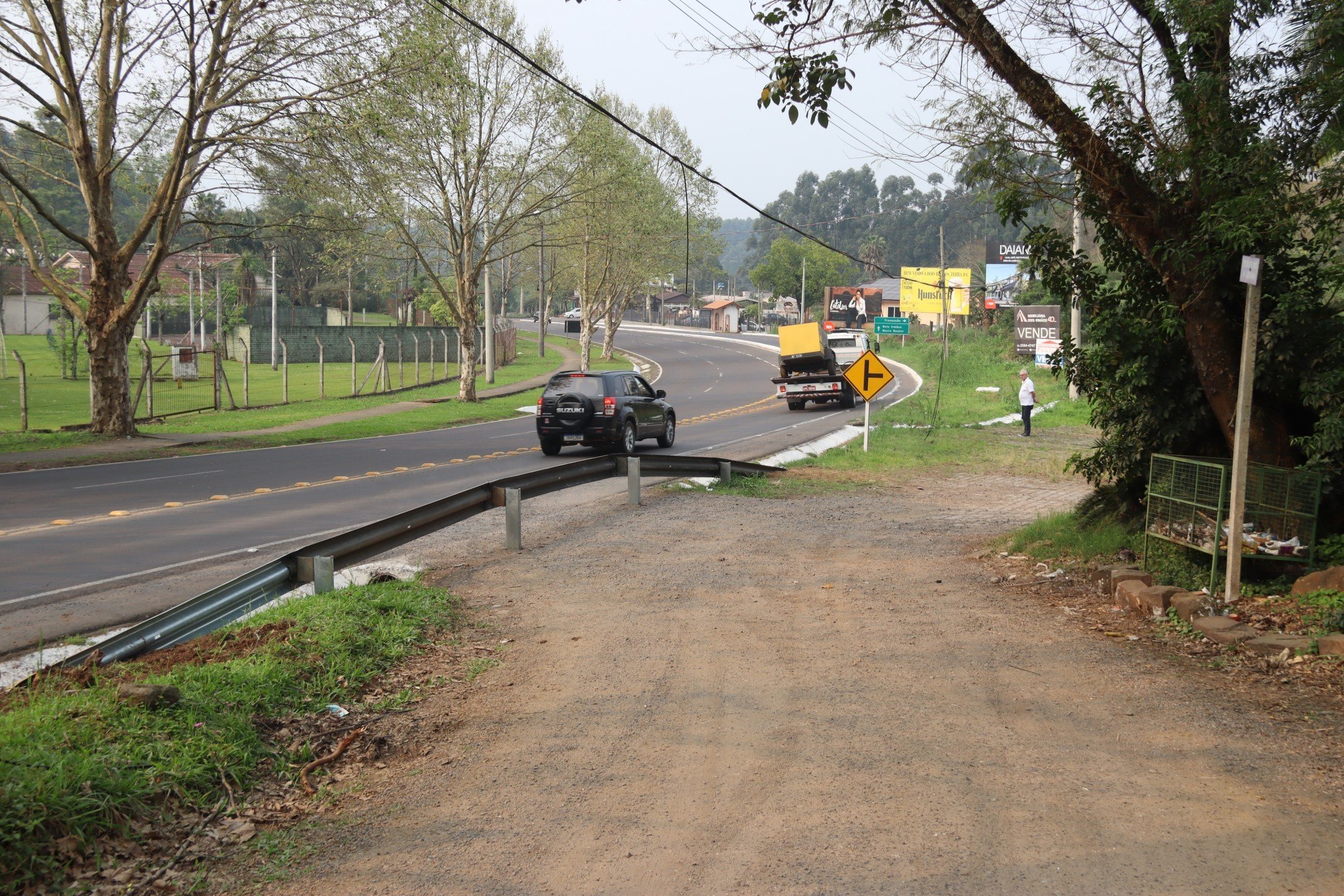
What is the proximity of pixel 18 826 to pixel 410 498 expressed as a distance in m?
11.9

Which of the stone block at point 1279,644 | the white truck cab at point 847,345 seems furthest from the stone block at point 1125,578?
the white truck cab at point 847,345

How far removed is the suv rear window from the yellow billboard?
173ft

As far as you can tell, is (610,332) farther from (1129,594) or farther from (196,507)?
(1129,594)

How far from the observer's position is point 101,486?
17109 mm

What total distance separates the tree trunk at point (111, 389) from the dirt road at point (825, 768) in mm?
18908

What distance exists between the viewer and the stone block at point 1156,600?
8.23m

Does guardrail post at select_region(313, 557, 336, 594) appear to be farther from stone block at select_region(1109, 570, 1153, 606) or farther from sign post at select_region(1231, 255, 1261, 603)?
sign post at select_region(1231, 255, 1261, 603)

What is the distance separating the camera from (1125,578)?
29.1ft

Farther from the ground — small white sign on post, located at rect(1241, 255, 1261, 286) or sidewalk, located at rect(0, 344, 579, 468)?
small white sign on post, located at rect(1241, 255, 1261, 286)

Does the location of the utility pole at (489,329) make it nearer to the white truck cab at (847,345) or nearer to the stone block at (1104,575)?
the white truck cab at (847,345)

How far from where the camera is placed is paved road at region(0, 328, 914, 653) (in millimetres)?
9469

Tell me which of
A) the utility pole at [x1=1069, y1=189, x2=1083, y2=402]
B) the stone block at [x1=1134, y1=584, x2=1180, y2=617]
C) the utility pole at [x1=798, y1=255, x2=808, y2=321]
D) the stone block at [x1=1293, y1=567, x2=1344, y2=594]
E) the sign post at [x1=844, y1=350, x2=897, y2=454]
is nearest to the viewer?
the stone block at [x1=1293, y1=567, x2=1344, y2=594]

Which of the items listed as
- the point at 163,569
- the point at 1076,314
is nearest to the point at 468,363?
the point at 1076,314

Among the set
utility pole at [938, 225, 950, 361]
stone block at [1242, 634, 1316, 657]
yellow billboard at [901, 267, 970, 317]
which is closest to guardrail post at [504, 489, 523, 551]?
stone block at [1242, 634, 1316, 657]
